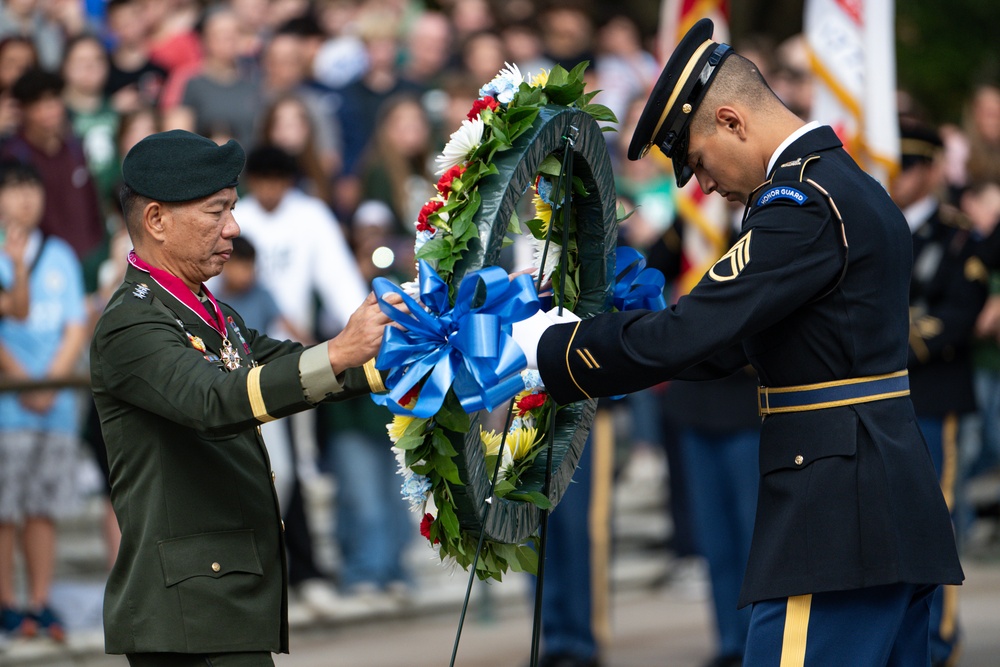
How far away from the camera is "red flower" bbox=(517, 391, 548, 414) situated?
13.0 ft

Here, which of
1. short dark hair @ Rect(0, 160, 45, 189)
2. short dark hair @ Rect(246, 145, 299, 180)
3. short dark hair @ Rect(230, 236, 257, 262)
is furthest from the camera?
short dark hair @ Rect(246, 145, 299, 180)

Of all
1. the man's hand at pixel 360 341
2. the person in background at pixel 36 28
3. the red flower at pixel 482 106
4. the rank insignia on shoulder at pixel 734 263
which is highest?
the person in background at pixel 36 28

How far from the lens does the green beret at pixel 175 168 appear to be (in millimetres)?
3553

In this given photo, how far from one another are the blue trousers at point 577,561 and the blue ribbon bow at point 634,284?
9.18ft

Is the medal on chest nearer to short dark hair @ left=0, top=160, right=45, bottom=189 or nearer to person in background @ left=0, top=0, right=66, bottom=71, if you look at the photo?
short dark hair @ left=0, top=160, right=45, bottom=189

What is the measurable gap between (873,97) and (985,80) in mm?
4491

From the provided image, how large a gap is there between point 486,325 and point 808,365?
850mm

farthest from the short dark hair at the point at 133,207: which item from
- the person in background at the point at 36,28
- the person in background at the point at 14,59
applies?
the person in background at the point at 36,28

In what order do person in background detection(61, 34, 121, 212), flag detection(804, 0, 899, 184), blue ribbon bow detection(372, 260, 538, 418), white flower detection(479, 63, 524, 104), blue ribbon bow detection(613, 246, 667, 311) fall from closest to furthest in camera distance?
blue ribbon bow detection(372, 260, 538, 418)
white flower detection(479, 63, 524, 104)
blue ribbon bow detection(613, 246, 667, 311)
flag detection(804, 0, 899, 184)
person in background detection(61, 34, 121, 212)

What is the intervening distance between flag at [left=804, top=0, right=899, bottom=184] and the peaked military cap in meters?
3.33

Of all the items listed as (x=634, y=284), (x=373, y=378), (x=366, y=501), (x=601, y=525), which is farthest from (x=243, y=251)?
(x=373, y=378)

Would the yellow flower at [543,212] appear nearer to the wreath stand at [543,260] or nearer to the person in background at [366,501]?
the wreath stand at [543,260]

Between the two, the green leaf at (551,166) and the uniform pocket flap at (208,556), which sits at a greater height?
the green leaf at (551,166)

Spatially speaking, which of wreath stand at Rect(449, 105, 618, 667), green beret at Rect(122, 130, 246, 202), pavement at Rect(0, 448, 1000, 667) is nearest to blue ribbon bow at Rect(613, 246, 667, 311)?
wreath stand at Rect(449, 105, 618, 667)
